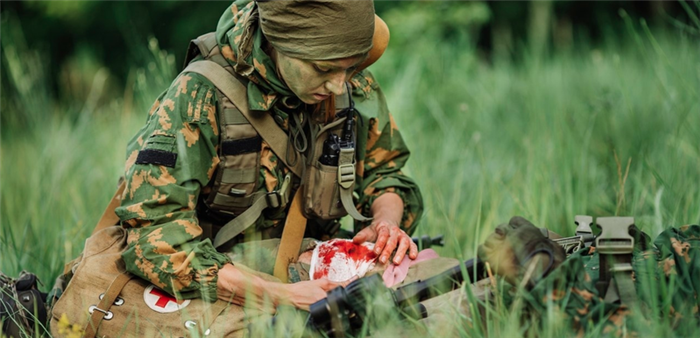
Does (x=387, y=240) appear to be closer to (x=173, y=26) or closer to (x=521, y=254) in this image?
(x=521, y=254)

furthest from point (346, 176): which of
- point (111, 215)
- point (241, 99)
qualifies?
point (111, 215)

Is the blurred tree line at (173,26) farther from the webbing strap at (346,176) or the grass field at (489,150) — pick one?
the webbing strap at (346,176)

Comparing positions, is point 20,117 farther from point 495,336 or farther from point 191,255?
point 495,336

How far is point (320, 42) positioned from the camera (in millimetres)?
2594

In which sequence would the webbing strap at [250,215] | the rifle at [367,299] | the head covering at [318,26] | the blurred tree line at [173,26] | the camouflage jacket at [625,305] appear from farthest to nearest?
1. the blurred tree line at [173,26]
2. the webbing strap at [250,215]
3. the head covering at [318,26]
4. the rifle at [367,299]
5. the camouflage jacket at [625,305]

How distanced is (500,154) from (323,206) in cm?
216

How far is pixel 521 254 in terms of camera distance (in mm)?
2215

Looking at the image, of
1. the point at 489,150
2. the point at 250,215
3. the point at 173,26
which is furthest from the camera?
the point at 173,26

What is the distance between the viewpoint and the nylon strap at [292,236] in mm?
2977

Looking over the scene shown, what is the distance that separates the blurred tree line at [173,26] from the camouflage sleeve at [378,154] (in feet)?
11.3

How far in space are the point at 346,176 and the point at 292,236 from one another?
30 cm

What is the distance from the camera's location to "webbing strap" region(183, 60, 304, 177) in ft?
9.18

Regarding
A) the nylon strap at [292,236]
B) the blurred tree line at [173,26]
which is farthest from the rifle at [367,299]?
the blurred tree line at [173,26]

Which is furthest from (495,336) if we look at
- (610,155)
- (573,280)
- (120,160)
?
(120,160)
